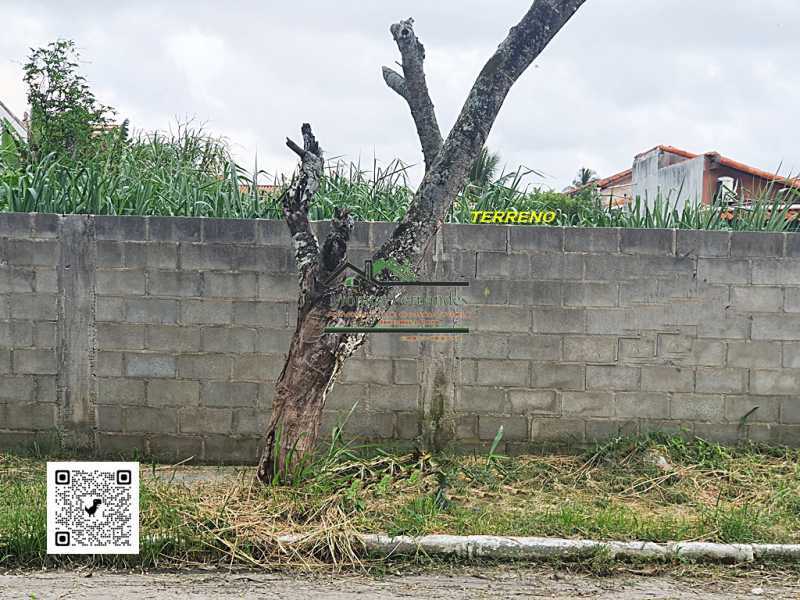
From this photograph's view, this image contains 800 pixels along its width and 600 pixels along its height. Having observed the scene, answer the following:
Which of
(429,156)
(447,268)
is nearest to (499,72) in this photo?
(429,156)

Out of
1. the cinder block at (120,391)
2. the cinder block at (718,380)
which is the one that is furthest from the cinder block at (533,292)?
the cinder block at (120,391)

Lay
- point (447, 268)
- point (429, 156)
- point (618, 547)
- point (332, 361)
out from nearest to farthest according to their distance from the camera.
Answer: point (618, 547)
point (332, 361)
point (429, 156)
point (447, 268)

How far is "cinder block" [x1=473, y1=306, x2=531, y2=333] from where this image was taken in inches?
237

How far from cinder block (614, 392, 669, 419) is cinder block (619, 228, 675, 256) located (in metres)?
1.00

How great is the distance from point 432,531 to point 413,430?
1.56 meters

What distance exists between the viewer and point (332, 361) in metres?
4.98

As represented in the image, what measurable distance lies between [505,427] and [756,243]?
7.22 ft

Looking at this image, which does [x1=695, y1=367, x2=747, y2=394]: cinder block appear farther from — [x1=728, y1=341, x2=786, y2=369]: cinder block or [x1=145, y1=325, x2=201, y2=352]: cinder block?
[x1=145, y1=325, x2=201, y2=352]: cinder block

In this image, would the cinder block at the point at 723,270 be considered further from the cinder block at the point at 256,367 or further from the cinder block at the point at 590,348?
the cinder block at the point at 256,367

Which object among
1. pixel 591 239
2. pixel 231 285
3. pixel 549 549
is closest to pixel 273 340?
pixel 231 285

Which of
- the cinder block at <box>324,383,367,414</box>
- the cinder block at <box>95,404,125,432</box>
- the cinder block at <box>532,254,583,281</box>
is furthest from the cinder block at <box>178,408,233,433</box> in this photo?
the cinder block at <box>532,254,583,281</box>

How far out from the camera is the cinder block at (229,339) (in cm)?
600

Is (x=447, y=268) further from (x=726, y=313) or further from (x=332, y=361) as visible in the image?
(x=726, y=313)

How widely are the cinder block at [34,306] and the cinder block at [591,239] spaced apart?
3603 millimetres
